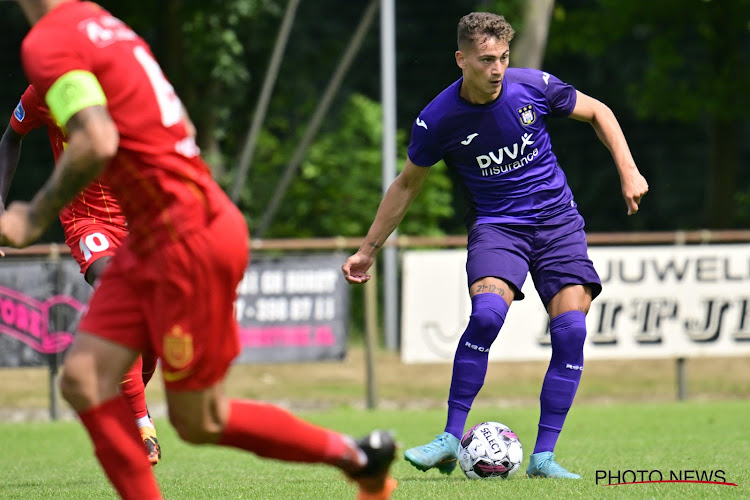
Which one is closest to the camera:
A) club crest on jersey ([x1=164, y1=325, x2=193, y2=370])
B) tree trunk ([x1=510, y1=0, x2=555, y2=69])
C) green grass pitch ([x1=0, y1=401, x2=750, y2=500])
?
club crest on jersey ([x1=164, y1=325, x2=193, y2=370])

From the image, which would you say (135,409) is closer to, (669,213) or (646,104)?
(646,104)

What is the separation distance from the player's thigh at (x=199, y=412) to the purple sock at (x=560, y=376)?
2585mm

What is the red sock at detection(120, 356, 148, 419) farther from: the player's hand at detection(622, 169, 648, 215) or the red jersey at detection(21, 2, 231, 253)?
the player's hand at detection(622, 169, 648, 215)

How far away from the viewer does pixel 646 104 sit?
23.8m

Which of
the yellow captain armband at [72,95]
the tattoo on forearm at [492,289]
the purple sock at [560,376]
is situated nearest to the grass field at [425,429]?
the purple sock at [560,376]

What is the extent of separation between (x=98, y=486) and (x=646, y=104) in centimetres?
1970

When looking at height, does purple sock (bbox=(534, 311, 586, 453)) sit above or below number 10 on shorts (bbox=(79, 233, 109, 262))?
below

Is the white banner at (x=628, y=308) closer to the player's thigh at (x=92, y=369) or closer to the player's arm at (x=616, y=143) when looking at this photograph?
the player's arm at (x=616, y=143)

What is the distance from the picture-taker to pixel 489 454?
19.2 ft

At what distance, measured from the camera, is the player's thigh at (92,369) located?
3773 mm

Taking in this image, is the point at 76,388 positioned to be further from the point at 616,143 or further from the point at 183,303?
the point at 616,143

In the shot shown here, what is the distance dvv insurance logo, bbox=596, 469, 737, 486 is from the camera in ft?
18.1

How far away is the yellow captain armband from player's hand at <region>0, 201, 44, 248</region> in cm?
33

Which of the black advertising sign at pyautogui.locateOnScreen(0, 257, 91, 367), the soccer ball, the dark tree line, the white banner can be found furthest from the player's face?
the dark tree line
